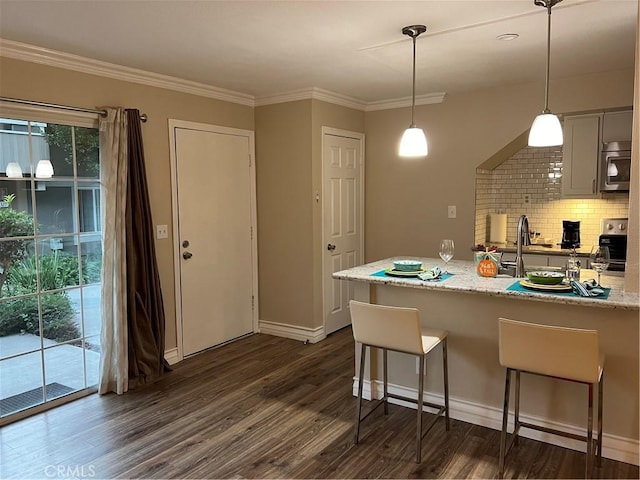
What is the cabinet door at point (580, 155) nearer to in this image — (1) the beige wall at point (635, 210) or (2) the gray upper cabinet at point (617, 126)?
(2) the gray upper cabinet at point (617, 126)

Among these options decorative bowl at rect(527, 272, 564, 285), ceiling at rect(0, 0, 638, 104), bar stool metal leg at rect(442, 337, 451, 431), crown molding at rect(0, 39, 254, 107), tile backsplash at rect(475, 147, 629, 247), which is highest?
ceiling at rect(0, 0, 638, 104)

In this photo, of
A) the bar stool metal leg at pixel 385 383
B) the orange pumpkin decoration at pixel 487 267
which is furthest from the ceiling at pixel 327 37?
the bar stool metal leg at pixel 385 383

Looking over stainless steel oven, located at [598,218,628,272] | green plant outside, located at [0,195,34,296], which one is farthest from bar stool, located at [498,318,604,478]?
green plant outside, located at [0,195,34,296]

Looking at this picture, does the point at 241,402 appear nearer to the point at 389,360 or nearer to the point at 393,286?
the point at 389,360

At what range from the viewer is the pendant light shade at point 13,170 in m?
3.09

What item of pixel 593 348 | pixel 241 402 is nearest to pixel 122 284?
pixel 241 402

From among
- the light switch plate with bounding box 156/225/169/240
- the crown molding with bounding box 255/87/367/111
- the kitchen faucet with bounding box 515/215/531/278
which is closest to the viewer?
the kitchen faucet with bounding box 515/215/531/278

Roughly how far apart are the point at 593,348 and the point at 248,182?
3.45 metres

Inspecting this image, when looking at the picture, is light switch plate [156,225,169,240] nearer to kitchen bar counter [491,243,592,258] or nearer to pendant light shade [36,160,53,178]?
pendant light shade [36,160,53,178]

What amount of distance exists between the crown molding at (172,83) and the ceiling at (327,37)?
79mm

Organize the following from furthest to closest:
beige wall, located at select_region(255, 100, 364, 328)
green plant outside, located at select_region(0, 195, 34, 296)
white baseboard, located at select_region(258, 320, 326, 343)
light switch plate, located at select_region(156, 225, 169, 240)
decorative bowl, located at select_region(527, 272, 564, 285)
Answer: white baseboard, located at select_region(258, 320, 326, 343) → beige wall, located at select_region(255, 100, 364, 328) → light switch plate, located at select_region(156, 225, 169, 240) → green plant outside, located at select_region(0, 195, 34, 296) → decorative bowl, located at select_region(527, 272, 564, 285)

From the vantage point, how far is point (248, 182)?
4.84 meters

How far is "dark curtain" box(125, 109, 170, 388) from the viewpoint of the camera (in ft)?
11.8
